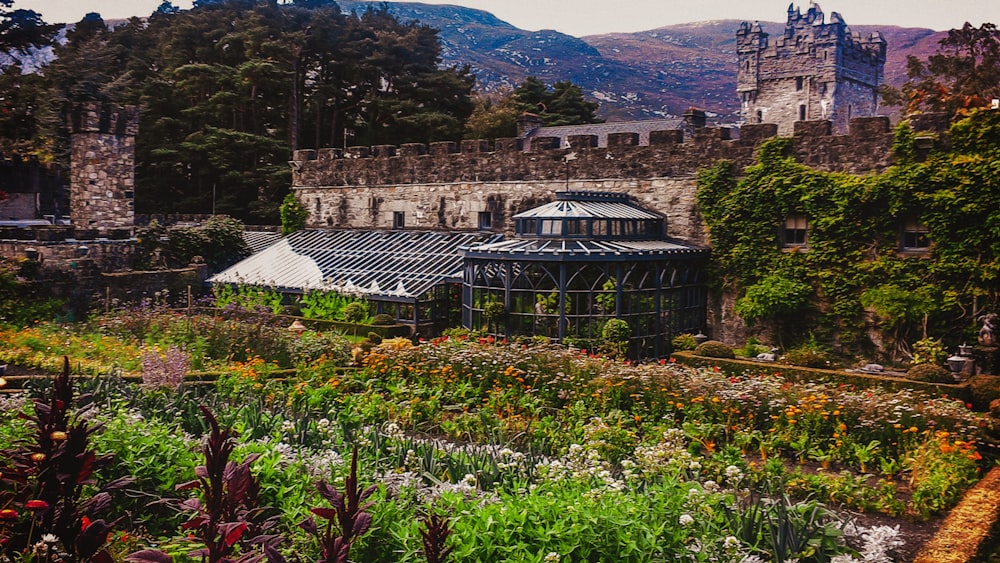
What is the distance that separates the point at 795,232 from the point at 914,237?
2.26 meters

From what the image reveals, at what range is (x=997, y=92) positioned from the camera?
24953mm

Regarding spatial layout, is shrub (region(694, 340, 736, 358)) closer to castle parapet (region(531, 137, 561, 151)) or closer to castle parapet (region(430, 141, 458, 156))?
castle parapet (region(531, 137, 561, 151))

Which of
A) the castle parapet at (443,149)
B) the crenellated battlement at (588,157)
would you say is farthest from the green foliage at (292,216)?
the castle parapet at (443,149)

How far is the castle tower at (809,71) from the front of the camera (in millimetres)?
39375

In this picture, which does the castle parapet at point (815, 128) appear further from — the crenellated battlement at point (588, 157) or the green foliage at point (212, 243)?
the green foliage at point (212, 243)

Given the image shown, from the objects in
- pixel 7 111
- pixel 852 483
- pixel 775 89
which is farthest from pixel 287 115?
pixel 852 483

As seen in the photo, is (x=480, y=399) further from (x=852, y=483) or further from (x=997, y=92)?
(x=997, y=92)

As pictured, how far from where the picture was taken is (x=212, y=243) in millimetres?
22234

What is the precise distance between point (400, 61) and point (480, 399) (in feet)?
97.7

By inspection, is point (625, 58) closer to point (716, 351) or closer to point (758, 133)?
point (758, 133)

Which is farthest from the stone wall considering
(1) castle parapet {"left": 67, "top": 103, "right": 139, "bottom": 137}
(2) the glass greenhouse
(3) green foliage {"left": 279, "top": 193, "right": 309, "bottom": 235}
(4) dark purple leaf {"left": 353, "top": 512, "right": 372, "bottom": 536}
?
(4) dark purple leaf {"left": 353, "top": 512, "right": 372, "bottom": 536}

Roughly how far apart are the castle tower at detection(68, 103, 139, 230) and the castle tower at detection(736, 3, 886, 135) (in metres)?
30.4

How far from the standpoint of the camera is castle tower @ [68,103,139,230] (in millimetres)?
19688

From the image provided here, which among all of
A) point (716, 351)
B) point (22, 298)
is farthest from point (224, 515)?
point (22, 298)
